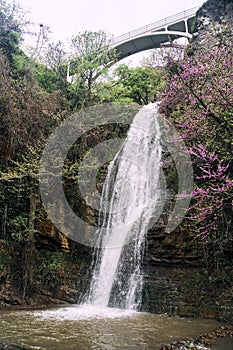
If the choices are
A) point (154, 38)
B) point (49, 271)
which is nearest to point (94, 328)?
point (49, 271)

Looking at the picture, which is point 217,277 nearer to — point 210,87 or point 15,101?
point 210,87

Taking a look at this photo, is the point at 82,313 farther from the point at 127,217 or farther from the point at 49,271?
the point at 127,217

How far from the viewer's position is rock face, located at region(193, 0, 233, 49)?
54.7 feet

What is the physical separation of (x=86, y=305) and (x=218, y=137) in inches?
219

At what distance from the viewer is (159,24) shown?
24250 millimetres

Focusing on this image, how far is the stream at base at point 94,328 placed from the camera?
553cm

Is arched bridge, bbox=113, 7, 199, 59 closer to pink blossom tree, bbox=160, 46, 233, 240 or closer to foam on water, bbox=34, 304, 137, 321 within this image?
pink blossom tree, bbox=160, 46, 233, 240

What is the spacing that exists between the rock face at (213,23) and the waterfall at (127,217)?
584 cm

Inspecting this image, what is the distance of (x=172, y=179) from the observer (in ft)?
36.7

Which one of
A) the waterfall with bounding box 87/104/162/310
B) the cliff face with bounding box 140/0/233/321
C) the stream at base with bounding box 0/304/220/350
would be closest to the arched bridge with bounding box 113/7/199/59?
the waterfall with bounding box 87/104/162/310

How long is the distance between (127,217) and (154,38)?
18095 millimetres

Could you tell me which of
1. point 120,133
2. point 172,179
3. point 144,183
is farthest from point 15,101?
point 172,179

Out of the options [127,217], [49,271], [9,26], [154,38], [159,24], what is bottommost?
[49,271]

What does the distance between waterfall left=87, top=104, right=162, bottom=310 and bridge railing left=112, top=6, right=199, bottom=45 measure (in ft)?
41.0
